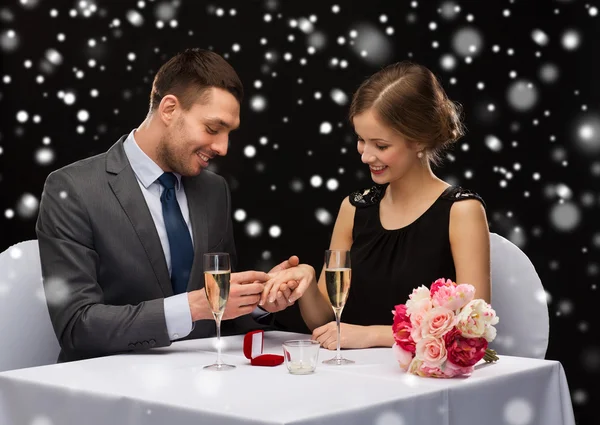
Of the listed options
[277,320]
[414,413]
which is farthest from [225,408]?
[277,320]

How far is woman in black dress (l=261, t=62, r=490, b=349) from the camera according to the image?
2.36 m

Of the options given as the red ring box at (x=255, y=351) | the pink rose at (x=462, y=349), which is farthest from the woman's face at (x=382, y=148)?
the pink rose at (x=462, y=349)

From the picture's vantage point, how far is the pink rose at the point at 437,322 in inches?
61.1

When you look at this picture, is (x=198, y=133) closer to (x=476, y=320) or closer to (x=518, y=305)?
(x=518, y=305)

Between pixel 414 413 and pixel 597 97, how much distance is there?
2.20 meters

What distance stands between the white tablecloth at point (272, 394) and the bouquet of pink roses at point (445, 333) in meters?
0.03

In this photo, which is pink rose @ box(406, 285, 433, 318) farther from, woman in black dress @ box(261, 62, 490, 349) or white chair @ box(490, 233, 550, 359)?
white chair @ box(490, 233, 550, 359)

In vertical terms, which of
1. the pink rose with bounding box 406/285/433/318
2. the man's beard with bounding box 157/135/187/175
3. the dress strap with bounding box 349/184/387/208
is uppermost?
the man's beard with bounding box 157/135/187/175

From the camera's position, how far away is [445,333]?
1546mm

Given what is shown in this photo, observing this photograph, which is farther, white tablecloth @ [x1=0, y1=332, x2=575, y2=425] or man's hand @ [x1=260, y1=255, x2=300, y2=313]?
man's hand @ [x1=260, y1=255, x2=300, y2=313]

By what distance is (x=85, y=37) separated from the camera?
3.46 m

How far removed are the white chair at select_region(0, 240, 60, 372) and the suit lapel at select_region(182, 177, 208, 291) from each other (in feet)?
1.33

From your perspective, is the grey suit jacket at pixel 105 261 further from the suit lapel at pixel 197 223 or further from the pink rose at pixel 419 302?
the pink rose at pixel 419 302

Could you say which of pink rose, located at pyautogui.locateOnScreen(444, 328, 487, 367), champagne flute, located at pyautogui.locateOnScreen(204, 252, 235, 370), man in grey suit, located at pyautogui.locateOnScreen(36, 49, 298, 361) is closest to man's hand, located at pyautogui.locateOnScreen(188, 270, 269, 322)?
man in grey suit, located at pyautogui.locateOnScreen(36, 49, 298, 361)
